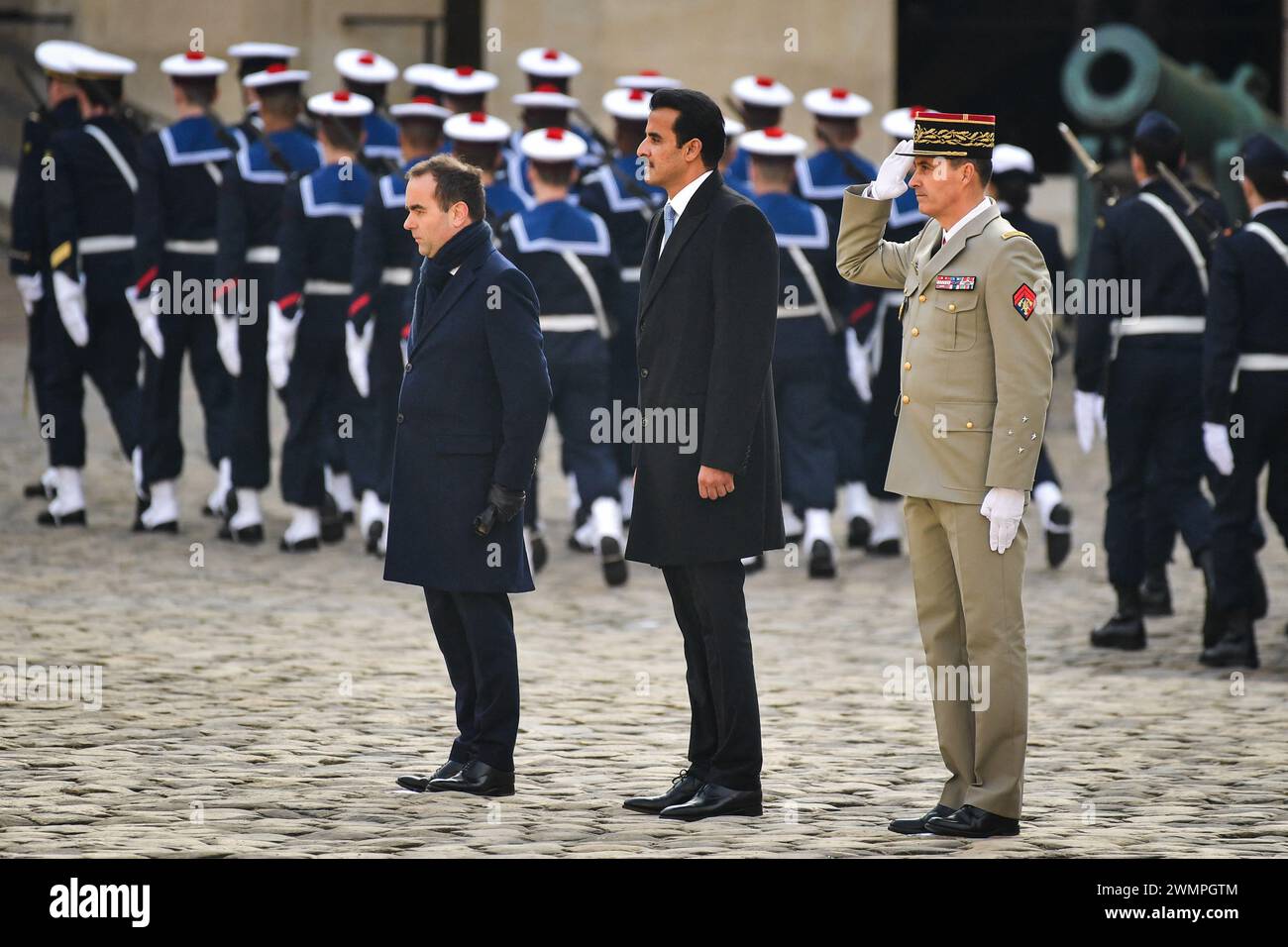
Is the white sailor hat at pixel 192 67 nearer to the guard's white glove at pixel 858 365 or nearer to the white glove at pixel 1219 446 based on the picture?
the guard's white glove at pixel 858 365

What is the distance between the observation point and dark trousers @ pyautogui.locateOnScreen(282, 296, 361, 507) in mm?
11188

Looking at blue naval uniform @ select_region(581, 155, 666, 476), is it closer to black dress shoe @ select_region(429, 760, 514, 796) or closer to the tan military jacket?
black dress shoe @ select_region(429, 760, 514, 796)

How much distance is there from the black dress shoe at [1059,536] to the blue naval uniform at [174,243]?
3.93m

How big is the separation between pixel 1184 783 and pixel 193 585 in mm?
4948

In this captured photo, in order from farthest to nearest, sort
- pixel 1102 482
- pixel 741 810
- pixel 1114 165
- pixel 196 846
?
pixel 1114 165, pixel 1102 482, pixel 741 810, pixel 196 846

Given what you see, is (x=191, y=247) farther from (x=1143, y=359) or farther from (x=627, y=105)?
(x=1143, y=359)

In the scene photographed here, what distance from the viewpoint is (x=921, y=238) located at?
6.17 meters

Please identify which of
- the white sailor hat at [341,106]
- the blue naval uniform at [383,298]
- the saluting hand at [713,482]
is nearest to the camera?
the saluting hand at [713,482]

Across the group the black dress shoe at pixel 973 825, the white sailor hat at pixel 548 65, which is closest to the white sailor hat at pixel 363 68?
the white sailor hat at pixel 548 65

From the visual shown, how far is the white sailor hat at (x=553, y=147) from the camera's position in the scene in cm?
1055

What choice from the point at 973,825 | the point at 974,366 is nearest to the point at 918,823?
the point at 973,825

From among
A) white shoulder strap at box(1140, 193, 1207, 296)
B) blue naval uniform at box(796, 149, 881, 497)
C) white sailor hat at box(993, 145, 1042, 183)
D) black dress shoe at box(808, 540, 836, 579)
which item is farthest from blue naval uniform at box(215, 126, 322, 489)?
white shoulder strap at box(1140, 193, 1207, 296)
